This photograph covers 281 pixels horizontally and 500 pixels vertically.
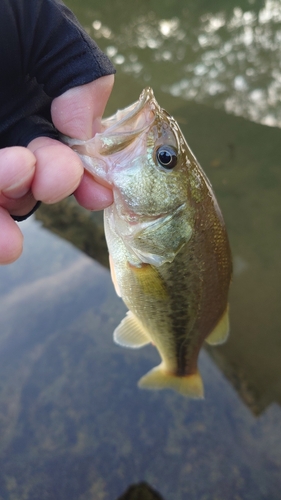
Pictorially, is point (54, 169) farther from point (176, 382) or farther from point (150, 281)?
point (176, 382)

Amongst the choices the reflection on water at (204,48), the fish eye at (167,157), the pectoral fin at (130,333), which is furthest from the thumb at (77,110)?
the reflection on water at (204,48)

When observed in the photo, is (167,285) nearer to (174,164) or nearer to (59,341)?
(174,164)

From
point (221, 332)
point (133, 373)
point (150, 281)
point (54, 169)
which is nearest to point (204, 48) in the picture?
point (133, 373)

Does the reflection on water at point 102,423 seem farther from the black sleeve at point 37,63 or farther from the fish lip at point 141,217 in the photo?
the black sleeve at point 37,63

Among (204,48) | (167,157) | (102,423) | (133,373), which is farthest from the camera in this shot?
(204,48)

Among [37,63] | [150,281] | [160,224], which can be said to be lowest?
[150,281]

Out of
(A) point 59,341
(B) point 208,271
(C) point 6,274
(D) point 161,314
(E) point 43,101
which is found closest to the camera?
(E) point 43,101

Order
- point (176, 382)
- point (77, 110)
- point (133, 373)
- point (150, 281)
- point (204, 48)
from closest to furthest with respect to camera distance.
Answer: point (77, 110) → point (150, 281) → point (176, 382) → point (133, 373) → point (204, 48)

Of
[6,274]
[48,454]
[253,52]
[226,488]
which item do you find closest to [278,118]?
[253,52]
